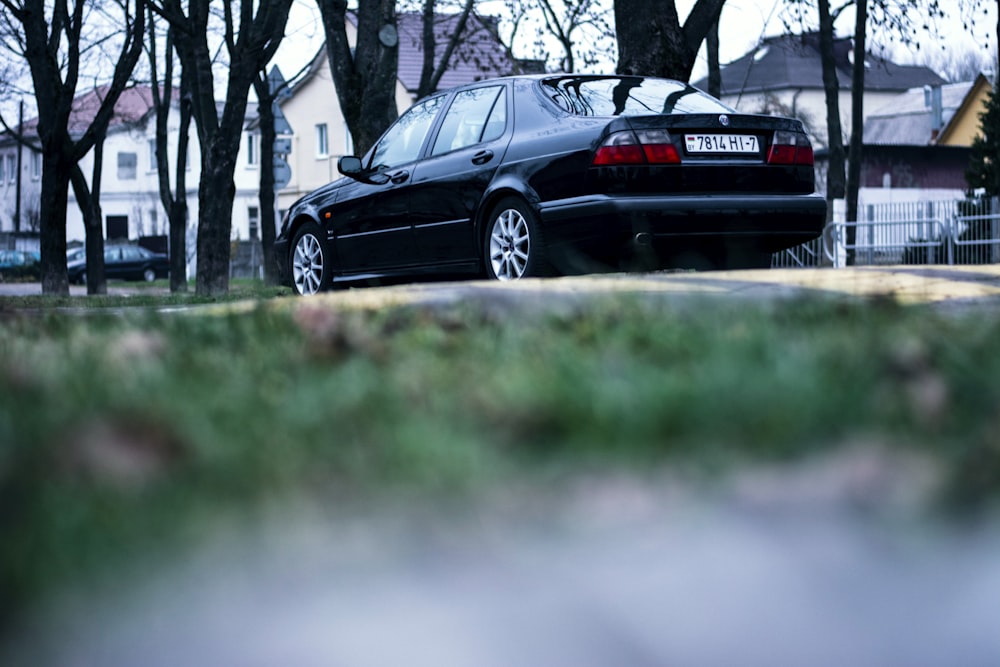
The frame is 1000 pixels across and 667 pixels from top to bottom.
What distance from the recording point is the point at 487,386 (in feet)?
6.81

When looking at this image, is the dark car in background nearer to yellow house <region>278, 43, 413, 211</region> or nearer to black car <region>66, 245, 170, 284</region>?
black car <region>66, 245, 170, 284</region>

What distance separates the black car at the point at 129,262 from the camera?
52.3 metres

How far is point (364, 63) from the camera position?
1667 centimetres

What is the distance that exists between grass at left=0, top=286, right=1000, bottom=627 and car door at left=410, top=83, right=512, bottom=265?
5258 mm

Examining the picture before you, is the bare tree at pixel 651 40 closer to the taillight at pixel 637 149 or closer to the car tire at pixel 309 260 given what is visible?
the car tire at pixel 309 260

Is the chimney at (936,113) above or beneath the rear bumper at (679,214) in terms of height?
above

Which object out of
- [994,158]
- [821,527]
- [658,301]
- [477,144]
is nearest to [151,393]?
[821,527]

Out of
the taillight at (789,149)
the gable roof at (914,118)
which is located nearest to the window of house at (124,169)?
the gable roof at (914,118)

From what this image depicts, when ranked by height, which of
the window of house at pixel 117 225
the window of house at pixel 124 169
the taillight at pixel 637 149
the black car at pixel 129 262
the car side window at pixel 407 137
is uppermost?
the window of house at pixel 124 169

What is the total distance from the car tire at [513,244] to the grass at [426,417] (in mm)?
4576

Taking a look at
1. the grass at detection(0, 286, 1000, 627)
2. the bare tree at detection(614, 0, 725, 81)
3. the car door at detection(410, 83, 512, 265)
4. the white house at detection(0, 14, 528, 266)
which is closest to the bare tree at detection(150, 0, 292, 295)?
the bare tree at detection(614, 0, 725, 81)

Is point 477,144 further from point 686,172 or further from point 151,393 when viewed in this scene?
point 151,393

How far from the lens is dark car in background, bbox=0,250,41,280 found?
49.2m

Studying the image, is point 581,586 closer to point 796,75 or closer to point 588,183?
point 588,183
